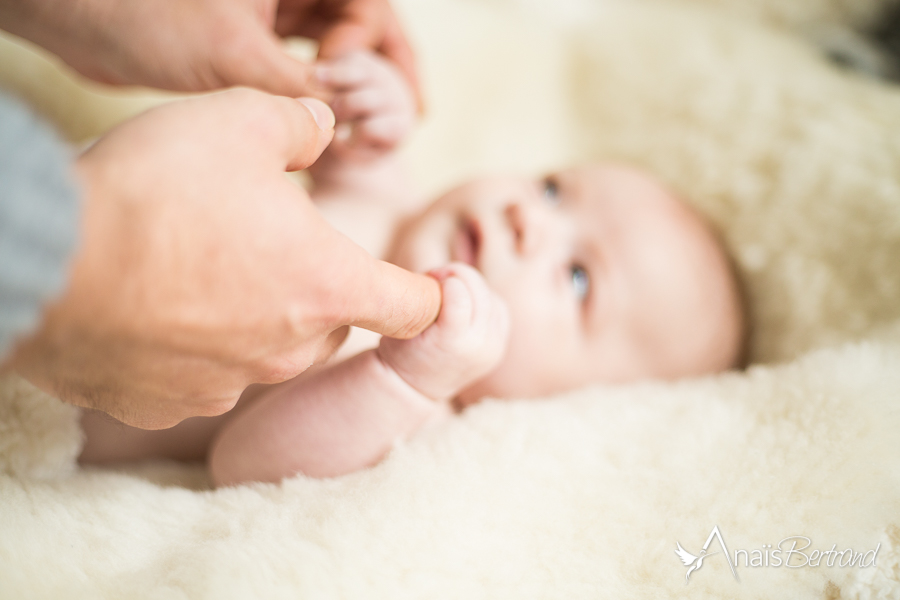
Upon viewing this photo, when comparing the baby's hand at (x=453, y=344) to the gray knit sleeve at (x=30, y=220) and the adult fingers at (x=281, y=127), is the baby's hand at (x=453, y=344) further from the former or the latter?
the gray knit sleeve at (x=30, y=220)

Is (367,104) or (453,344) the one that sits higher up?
(367,104)

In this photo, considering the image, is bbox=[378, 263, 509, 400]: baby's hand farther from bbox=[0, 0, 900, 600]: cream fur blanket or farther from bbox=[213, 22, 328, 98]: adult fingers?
bbox=[213, 22, 328, 98]: adult fingers

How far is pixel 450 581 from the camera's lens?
1.70 feet

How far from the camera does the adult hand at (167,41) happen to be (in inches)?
22.7

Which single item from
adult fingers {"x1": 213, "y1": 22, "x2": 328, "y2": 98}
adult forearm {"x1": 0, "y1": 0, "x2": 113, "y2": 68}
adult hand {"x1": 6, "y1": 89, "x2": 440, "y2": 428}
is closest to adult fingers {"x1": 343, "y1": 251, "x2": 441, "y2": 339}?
adult hand {"x1": 6, "y1": 89, "x2": 440, "y2": 428}

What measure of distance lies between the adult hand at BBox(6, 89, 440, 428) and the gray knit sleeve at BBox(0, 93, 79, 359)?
10 millimetres

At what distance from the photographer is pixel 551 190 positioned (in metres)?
1.07

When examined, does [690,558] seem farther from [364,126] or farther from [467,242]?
[364,126]

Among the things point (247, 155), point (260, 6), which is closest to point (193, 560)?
point (247, 155)

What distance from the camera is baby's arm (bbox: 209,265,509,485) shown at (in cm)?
68

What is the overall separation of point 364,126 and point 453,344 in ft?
1.46

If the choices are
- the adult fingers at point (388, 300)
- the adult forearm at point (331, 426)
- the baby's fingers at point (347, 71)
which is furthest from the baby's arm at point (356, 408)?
the baby's fingers at point (347, 71)

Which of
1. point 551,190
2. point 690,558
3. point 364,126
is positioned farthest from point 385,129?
point 690,558

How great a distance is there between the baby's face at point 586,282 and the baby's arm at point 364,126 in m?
0.16
